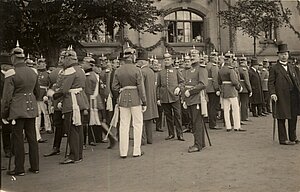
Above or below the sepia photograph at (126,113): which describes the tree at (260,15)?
above

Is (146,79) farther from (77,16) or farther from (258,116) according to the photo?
(258,116)

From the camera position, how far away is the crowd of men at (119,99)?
542 centimetres

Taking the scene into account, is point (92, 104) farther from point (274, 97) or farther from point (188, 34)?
point (188, 34)

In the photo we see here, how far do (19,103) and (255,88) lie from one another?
24.0ft

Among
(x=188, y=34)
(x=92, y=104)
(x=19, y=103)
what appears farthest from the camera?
(x=188, y=34)

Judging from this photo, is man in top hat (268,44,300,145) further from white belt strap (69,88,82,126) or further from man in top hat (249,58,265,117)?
man in top hat (249,58,265,117)

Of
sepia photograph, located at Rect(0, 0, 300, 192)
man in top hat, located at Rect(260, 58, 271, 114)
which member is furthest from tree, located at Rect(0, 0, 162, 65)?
man in top hat, located at Rect(260, 58, 271, 114)

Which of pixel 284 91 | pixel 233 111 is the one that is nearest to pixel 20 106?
pixel 284 91

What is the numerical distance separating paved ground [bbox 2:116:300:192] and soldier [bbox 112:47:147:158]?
30 cm

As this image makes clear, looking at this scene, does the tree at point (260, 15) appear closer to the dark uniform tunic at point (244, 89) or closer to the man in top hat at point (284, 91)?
the dark uniform tunic at point (244, 89)

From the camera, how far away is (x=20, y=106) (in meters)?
5.32

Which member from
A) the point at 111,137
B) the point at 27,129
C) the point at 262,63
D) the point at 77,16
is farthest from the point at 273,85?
the point at 262,63

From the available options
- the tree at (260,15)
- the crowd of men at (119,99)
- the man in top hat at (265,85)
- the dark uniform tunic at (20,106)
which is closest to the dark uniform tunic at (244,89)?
the crowd of men at (119,99)

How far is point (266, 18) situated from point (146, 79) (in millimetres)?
3582
